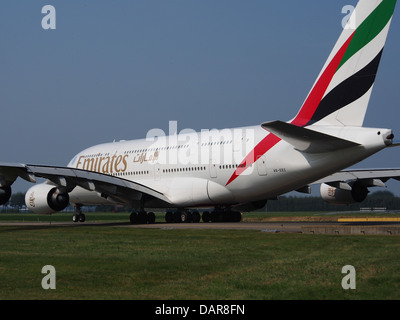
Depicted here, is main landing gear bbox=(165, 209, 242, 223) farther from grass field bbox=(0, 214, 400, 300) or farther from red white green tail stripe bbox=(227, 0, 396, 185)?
grass field bbox=(0, 214, 400, 300)

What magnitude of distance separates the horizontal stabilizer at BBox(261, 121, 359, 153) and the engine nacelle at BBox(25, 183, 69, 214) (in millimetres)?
13364

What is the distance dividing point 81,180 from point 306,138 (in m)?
12.8

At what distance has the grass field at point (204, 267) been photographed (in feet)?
34.2

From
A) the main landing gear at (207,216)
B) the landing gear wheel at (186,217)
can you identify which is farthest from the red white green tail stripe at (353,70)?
the landing gear wheel at (186,217)

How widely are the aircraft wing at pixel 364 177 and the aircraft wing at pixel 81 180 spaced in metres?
9.55

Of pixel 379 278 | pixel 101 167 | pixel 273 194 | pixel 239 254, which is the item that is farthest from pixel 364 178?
pixel 379 278

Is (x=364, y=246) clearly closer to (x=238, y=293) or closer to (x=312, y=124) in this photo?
(x=238, y=293)

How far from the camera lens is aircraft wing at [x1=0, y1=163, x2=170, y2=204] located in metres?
29.8

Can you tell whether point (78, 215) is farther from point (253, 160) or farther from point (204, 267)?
point (204, 267)

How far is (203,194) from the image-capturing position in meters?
33.7

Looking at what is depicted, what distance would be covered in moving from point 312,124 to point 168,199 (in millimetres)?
11169

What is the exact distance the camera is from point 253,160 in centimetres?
3030

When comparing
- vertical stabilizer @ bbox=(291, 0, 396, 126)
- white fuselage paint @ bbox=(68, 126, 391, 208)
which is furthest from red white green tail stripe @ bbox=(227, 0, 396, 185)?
white fuselage paint @ bbox=(68, 126, 391, 208)

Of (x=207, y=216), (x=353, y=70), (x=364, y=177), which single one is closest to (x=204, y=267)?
(x=353, y=70)
